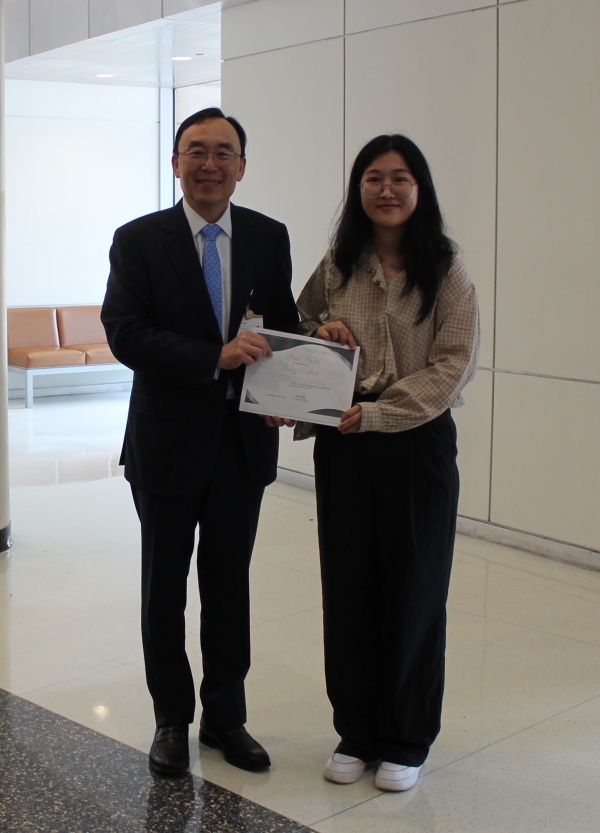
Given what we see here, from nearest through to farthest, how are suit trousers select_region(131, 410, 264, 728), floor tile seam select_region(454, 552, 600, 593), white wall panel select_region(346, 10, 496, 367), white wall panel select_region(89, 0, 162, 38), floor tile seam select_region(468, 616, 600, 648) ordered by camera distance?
suit trousers select_region(131, 410, 264, 728) < floor tile seam select_region(468, 616, 600, 648) < floor tile seam select_region(454, 552, 600, 593) < white wall panel select_region(346, 10, 496, 367) < white wall panel select_region(89, 0, 162, 38)

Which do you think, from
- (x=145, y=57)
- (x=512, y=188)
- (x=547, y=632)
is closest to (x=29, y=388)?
(x=145, y=57)

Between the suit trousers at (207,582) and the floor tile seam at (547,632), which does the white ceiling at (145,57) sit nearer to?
the floor tile seam at (547,632)

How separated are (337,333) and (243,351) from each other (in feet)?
0.89

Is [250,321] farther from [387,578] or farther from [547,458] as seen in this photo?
[547,458]

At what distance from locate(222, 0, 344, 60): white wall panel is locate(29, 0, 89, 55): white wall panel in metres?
2.28

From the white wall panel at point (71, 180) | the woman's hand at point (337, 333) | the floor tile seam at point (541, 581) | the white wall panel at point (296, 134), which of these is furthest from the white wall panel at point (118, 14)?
the woman's hand at point (337, 333)

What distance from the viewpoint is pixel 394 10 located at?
6145 mm

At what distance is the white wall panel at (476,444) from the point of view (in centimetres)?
587

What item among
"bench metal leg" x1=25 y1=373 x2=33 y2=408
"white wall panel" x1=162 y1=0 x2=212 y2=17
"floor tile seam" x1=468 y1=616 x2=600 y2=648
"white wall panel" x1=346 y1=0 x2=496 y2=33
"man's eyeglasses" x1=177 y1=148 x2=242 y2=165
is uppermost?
"white wall panel" x1=162 y1=0 x2=212 y2=17

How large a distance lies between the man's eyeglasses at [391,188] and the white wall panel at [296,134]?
3.84 metres

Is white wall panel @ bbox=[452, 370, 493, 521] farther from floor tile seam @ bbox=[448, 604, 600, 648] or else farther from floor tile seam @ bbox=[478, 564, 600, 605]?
floor tile seam @ bbox=[448, 604, 600, 648]

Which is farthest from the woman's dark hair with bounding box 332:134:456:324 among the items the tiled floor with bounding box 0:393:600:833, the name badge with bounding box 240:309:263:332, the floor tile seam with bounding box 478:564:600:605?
the floor tile seam with bounding box 478:564:600:605

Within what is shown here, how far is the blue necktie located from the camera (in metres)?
3.07

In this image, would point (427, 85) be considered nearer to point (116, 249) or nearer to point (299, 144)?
point (299, 144)
